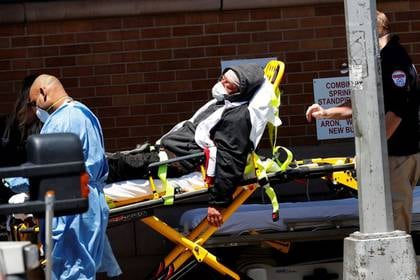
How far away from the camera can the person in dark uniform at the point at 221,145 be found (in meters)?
6.60

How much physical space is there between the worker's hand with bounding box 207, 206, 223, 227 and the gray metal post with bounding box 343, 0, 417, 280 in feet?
3.29

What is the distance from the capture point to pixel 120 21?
28.3 feet

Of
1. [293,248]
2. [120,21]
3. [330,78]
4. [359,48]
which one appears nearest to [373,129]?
[359,48]

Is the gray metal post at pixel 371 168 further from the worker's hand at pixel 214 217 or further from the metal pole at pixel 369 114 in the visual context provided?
the worker's hand at pixel 214 217

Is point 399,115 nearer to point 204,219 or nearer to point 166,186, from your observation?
point 204,219

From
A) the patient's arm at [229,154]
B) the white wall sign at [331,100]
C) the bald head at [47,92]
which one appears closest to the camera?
the bald head at [47,92]

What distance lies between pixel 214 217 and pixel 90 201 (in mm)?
1199

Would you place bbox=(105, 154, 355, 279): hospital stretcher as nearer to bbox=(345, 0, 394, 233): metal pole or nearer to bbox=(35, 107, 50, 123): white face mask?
bbox=(345, 0, 394, 233): metal pole

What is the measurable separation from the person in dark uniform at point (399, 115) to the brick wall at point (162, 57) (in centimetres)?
195

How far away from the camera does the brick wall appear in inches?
340

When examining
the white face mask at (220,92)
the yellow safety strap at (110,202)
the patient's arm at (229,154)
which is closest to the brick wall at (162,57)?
the white face mask at (220,92)

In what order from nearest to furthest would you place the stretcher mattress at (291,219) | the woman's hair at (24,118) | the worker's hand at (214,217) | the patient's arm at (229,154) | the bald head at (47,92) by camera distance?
the bald head at (47,92), the patient's arm at (229,154), the worker's hand at (214,217), the woman's hair at (24,118), the stretcher mattress at (291,219)

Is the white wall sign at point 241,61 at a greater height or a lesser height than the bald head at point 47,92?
greater

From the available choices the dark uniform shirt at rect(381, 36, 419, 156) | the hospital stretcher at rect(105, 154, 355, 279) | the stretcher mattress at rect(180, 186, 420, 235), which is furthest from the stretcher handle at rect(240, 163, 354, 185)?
the stretcher mattress at rect(180, 186, 420, 235)
